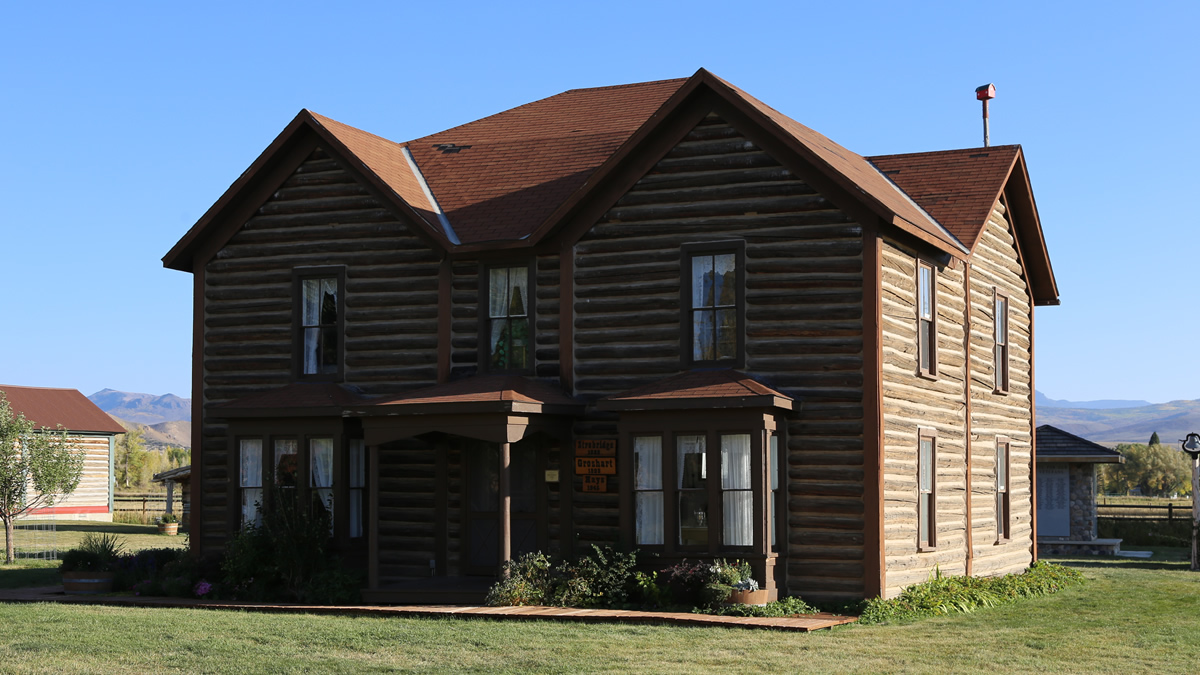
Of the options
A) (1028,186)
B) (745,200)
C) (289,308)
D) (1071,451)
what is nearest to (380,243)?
(289,308)

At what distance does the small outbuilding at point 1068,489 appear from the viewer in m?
37.5

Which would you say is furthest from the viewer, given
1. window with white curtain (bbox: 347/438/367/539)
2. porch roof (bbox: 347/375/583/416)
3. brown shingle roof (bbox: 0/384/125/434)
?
brown shingle roof (bbox: 0/384/125/434)

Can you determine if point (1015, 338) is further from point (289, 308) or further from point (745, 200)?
point (289, 308)

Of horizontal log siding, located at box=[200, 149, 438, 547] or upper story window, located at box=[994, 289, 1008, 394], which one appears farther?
upper story window, located at box=[994, 289, 1008, 394]

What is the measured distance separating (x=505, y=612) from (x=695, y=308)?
5.59 m

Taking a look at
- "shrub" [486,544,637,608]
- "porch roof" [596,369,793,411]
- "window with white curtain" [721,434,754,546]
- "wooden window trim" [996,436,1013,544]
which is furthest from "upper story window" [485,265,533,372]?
"wooden window trim" [996,436,1013,544]

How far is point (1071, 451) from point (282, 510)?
2492cm

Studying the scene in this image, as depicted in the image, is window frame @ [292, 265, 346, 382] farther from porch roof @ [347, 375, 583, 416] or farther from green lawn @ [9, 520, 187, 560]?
green lawn @ [9, 520, 187, 560]

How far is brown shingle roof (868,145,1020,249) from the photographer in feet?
78.6

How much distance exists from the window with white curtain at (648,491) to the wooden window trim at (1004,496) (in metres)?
8.51

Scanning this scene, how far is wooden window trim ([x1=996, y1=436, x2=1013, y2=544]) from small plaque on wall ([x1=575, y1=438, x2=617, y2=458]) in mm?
8787

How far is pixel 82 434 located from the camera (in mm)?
57188

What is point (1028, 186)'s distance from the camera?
26422 mm

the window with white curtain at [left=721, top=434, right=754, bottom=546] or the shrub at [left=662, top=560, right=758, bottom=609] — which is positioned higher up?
the window with white curtain at [left=721, top=434, right=754, bottom=546]
